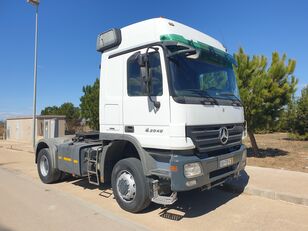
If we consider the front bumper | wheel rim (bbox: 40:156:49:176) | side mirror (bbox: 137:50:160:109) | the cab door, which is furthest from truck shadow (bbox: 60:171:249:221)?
side mirror (bbox: 137:50:160:109)

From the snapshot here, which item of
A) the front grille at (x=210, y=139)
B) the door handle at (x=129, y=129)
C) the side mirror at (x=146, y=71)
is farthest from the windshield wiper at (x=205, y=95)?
the door handle at (x=129, y=129)

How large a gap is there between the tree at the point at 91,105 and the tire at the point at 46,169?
15.4 m

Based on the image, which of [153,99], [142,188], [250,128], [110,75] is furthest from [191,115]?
[250,128]

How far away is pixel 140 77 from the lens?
17.2ft

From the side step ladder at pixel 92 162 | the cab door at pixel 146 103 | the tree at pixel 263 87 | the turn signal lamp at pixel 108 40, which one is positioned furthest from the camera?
the tree at pixel 263 87

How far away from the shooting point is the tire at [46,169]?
7973 mm

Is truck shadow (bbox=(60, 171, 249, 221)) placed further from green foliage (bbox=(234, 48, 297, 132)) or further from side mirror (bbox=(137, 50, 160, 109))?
green foliage (bbox=(234, 48, 297, 132))

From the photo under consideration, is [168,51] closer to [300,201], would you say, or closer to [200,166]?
[200,166]

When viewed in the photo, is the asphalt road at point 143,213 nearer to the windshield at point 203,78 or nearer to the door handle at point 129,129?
the door handle at point 129,129

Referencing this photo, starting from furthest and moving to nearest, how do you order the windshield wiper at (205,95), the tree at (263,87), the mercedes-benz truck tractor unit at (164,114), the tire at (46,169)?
the tree at (263,87) → the tire at (46,169) → the windshield wiper at (205,95) → the mercedes-benz truck tractor unit at (164,114)

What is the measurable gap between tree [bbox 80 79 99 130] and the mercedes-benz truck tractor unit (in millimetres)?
17912

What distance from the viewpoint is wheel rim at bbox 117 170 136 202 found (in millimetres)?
5535

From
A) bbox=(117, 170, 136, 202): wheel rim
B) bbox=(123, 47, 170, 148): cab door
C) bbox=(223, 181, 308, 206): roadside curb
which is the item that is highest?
bbox=(123, 47, 170, 148): cab door

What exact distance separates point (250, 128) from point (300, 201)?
5968 mm
